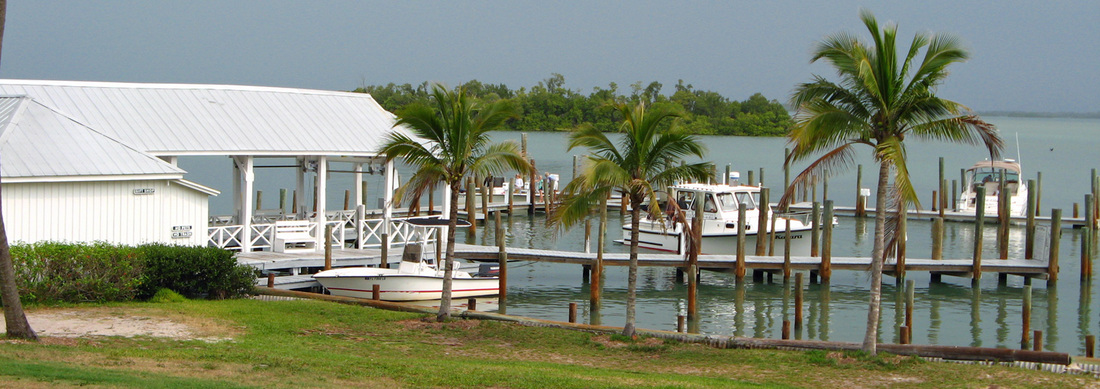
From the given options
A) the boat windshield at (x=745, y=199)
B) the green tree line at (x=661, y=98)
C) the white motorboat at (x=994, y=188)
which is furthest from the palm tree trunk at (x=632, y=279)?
the green tree line at (x=661, y=98)

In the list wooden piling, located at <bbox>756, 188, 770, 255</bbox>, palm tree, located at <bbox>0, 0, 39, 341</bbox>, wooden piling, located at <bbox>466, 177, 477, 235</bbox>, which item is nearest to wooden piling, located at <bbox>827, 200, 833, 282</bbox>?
wooden piling, located at <bbox>756, 188, 770, 255</bbox>

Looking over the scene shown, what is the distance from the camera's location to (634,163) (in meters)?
16.9

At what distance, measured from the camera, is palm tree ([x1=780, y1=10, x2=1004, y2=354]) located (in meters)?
14.7

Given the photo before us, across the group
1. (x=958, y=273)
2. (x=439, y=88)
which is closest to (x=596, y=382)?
(x=439, y=88)

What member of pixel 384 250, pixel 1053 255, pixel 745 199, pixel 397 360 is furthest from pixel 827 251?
pixel 397 360

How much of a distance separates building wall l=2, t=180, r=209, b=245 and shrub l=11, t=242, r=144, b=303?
0.97 meters

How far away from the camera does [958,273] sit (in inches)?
1144

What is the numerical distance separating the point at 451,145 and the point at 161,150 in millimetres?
7986

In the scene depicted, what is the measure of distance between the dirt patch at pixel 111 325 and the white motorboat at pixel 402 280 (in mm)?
6109

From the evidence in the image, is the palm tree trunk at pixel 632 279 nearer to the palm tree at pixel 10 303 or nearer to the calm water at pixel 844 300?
the calm water at pixel 844 300

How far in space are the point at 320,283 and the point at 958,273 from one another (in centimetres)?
1799

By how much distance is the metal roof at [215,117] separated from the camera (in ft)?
73.6

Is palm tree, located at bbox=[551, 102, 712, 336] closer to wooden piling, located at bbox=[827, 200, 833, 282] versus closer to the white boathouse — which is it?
the white boathouse

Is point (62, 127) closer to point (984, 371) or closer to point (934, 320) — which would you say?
point (984, 371)
